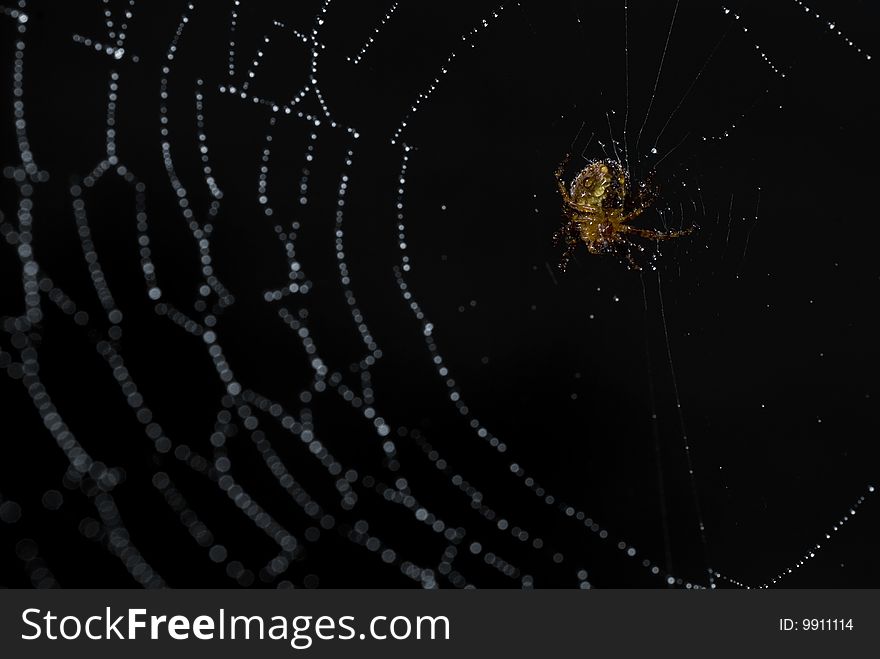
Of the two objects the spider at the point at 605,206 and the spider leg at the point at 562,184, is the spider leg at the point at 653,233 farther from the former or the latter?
the spider leg at the point at 562,184

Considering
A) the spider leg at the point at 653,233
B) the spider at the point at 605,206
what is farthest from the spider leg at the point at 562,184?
the spider leg at the point at 653,233

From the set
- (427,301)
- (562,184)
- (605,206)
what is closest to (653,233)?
(605,206)

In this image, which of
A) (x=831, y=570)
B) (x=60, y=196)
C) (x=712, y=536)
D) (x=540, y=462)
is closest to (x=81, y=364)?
(x=60, y=196)

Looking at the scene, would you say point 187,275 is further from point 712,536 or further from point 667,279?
point 712,536

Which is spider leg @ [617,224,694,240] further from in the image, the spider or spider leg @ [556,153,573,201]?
spider leg @ [556,153,573,201]

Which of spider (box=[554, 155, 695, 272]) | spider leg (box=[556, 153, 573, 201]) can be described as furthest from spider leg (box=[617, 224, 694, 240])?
spider leg (box=[556, 153, 573, 201])

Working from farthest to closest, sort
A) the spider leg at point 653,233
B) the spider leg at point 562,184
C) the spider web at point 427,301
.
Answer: the spider leg at point 562,184, the spider leg at point 653,233, the spider web at point 427,301
